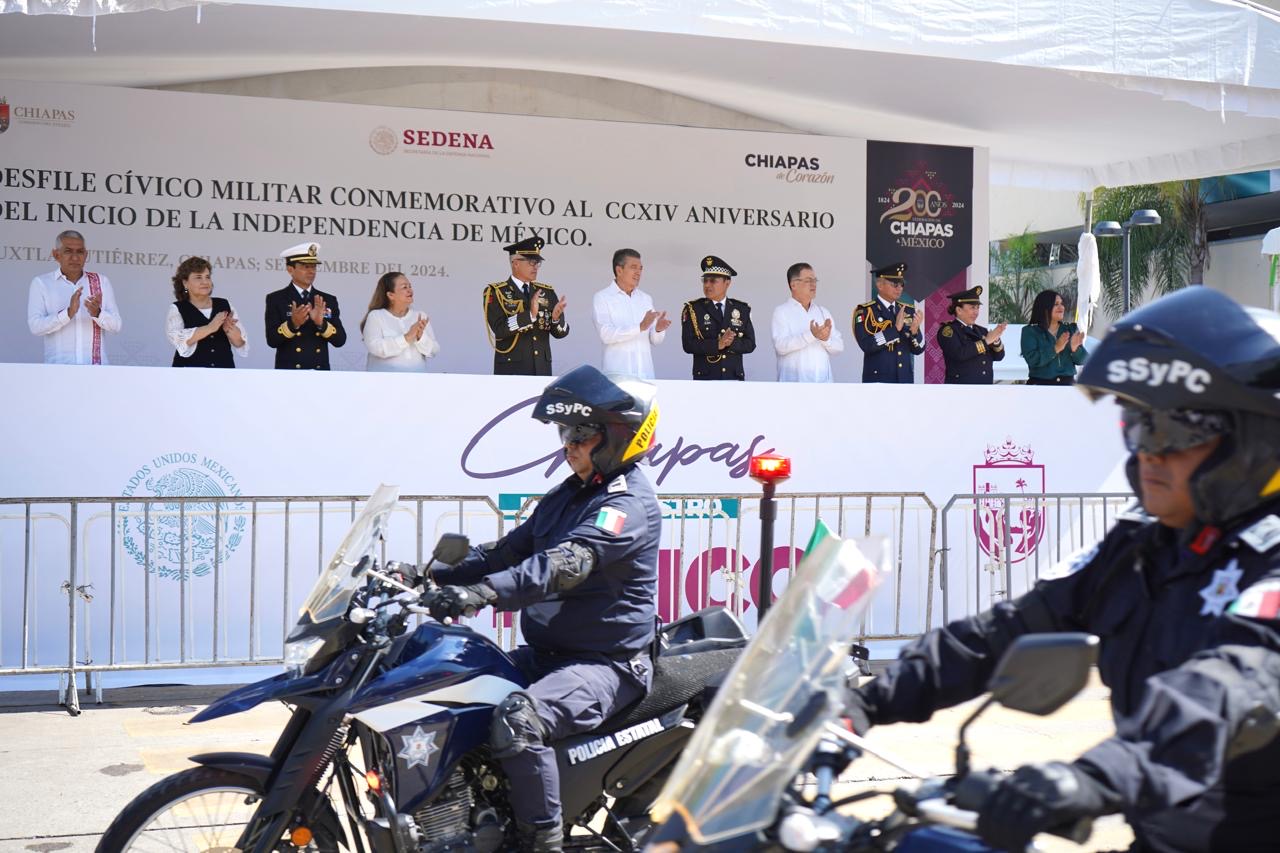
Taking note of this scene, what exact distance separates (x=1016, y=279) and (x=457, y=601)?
3423cm

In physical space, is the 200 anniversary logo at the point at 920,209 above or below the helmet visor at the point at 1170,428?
above

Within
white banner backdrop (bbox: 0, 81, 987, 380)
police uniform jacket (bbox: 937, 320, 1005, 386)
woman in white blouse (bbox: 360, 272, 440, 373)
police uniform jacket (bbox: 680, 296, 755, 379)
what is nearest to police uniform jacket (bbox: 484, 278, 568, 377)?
woman in white blouse (bbox: 360, 272, 440, 373)

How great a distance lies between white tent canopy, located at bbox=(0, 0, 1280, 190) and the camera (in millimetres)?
8758

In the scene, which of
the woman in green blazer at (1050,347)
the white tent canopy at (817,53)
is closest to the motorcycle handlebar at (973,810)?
the white tent canopy at (817,53)

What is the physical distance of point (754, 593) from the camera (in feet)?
28.7

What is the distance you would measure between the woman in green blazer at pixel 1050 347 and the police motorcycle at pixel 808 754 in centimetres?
999

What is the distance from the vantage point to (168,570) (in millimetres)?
7672

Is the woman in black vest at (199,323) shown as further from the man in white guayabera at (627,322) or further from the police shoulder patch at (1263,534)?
the police shoulder patch at (1263,534)

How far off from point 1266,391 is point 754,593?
267 inches

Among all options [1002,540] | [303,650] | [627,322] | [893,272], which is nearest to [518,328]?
[627,322]

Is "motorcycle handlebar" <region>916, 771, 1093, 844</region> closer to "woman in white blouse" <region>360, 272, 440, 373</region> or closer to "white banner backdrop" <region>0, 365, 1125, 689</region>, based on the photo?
"white banner backdrop" <region>0, 365, 1125, 689</region>

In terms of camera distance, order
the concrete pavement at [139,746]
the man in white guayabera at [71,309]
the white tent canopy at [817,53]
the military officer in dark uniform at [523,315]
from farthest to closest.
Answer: the military officer in dark uniform at [523,315], the man in white guayabera at [71,309], the white tent canopy at [817,53], the concrete pavement at [139,746]

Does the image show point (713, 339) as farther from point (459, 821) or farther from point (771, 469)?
point (459, 821)

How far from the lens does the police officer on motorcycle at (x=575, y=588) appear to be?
3.52 metres
